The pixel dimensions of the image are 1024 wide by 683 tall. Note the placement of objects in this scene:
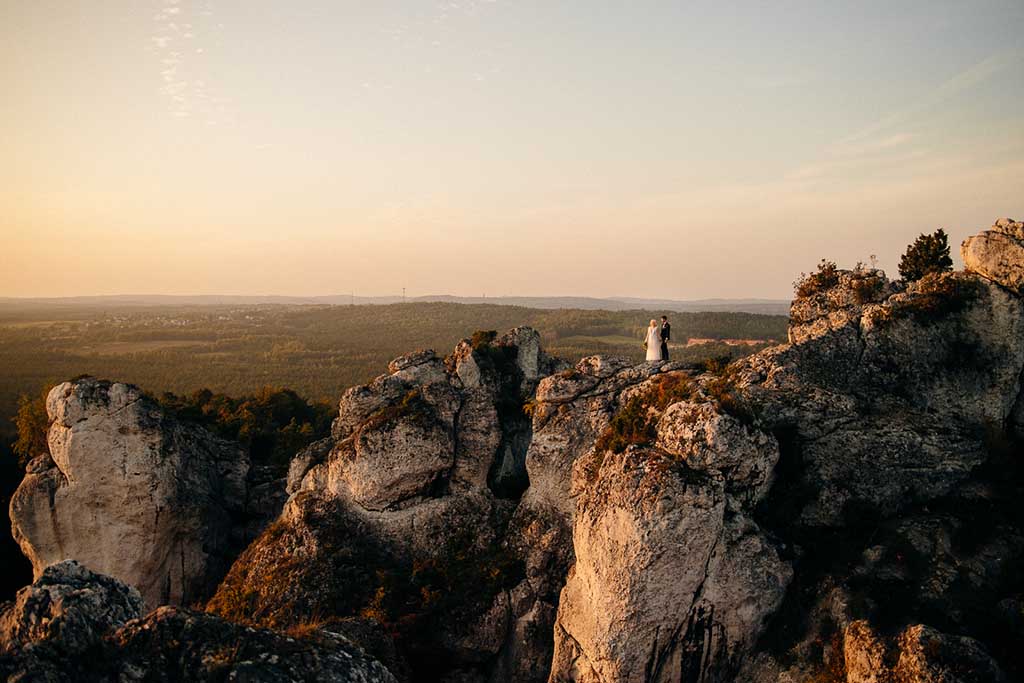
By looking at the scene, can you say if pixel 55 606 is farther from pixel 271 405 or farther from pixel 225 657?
pixel 271 405

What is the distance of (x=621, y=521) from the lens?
1708cm

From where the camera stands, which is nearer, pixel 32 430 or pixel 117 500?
pixel 117 500

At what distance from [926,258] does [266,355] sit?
122 meters

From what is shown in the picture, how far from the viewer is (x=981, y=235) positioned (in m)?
21.2

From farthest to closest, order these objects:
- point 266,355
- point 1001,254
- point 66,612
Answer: point 266,355, point 1001,254, point 66,612

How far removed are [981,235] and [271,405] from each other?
37810mm

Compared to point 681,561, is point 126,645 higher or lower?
higher

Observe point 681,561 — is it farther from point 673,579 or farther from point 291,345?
point 291,345

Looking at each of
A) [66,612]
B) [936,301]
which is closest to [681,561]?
[936,301]

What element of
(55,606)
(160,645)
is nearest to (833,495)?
(160,645)

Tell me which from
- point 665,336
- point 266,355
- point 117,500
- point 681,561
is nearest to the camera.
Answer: point 681,561

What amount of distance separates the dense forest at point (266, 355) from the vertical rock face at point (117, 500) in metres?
4.32

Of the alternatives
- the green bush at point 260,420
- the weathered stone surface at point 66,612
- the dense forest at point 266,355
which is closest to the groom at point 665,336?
the dense forest at point 266,355

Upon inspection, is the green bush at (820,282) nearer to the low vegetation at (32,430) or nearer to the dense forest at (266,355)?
the dense forest at (266,355)
